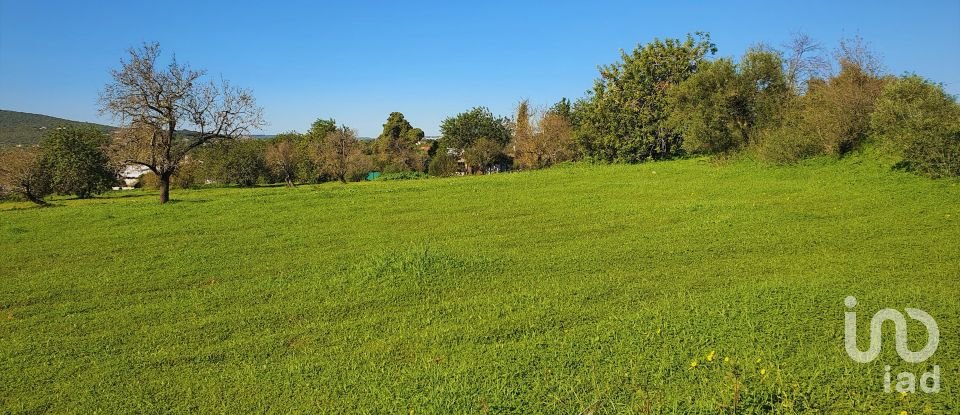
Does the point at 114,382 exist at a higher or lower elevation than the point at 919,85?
lower

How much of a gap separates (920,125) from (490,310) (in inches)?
584

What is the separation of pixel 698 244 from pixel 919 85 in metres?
12.0

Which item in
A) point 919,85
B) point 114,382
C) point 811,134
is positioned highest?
point 919,85

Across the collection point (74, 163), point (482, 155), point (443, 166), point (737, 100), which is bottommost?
point (443, 166)

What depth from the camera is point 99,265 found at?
A: 9.30m

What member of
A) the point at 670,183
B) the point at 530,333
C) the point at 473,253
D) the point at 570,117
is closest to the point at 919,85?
the point at 670,183

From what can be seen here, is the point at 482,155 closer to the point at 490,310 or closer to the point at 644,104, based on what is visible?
Result: the point at 644,104

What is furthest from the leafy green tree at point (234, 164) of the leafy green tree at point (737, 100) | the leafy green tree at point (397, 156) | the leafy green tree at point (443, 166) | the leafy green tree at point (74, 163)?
the leafy green tree at point (737, 100)

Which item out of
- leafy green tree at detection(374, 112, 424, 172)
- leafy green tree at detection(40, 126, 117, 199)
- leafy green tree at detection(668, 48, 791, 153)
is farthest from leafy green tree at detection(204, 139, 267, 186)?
leafy green tree at detection(668, 48, 791, 153)

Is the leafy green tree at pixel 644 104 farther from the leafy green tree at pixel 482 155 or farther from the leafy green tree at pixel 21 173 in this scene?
A: the leafy green tree at pixel 21 173

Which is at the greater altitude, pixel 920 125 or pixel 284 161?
pixel 284 161

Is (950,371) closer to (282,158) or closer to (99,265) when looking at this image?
(99,265)

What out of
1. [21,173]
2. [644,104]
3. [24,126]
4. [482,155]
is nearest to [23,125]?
[24,126]

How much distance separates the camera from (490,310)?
6258 millimetres
